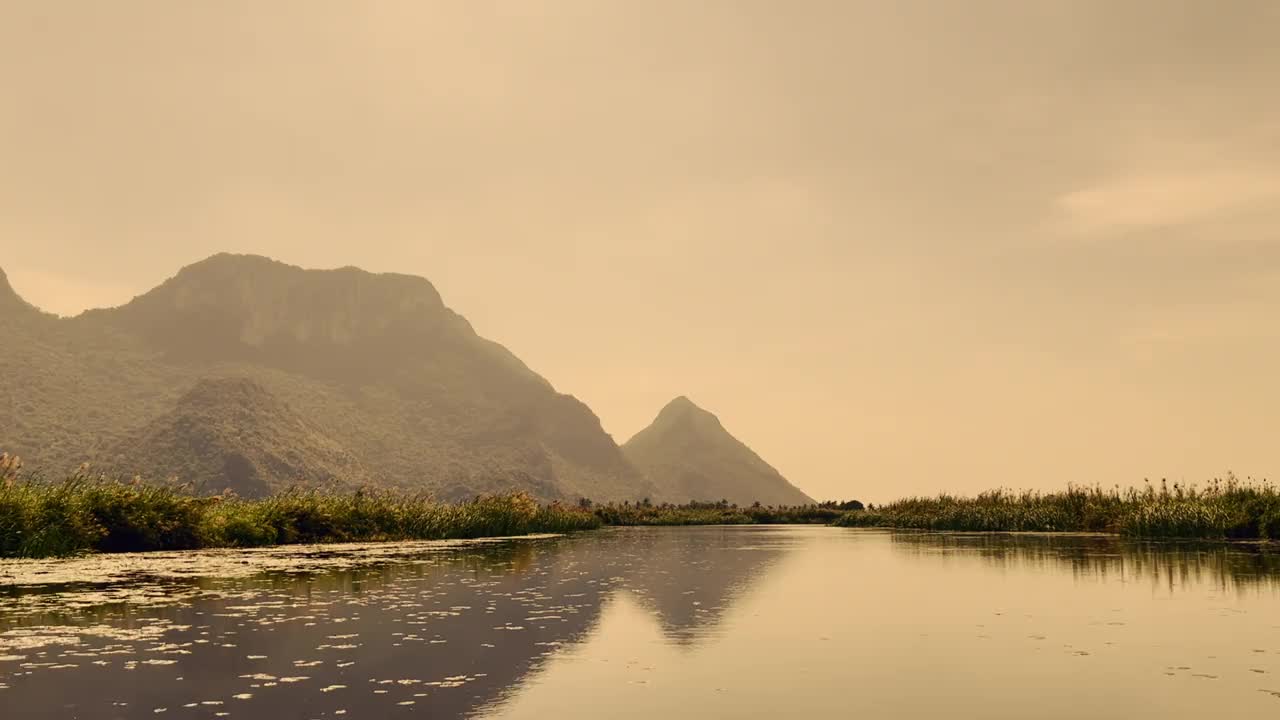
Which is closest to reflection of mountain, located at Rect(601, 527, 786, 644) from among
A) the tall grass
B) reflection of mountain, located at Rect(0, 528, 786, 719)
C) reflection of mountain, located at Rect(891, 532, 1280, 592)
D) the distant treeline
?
reflection of mountain, located at Rect(0, 528, 786, 719)

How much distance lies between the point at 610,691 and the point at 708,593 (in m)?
11.0

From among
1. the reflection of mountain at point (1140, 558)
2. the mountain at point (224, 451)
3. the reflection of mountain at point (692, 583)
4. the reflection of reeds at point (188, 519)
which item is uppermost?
the mountain at point (224, 451)

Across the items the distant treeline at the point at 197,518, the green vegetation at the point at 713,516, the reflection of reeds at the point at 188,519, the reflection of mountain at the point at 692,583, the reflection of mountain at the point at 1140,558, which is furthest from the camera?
the green vegetation at the point at 713,516

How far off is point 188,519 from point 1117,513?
146 ft

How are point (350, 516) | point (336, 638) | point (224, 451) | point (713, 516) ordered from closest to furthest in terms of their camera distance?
point (336, 638)
point (350, 516)
point (713, 516)
point (224, 451)

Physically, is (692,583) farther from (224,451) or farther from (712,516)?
(224,451)

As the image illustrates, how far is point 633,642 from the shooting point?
47.9 ft

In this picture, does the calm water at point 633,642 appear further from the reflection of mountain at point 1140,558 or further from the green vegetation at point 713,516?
the green vegetation at point 713,516

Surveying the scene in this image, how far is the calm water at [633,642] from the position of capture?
34.1ft

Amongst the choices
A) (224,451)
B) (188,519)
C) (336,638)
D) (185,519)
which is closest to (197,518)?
(188,519)

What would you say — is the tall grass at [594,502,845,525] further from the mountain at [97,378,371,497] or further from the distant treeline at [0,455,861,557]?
the mountain at [97,378,371,497]

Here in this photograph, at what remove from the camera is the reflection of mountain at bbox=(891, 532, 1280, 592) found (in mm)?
23469

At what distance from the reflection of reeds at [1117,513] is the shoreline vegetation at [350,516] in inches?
2.3

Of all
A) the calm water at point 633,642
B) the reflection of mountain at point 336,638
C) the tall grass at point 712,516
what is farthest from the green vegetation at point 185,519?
the tall grass at point 712,516
